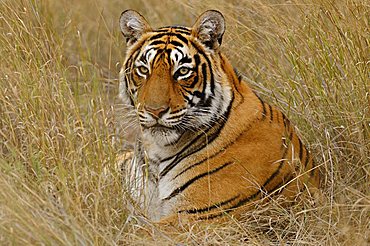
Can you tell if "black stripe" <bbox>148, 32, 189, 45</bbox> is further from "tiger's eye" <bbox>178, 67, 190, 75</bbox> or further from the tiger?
"tiger's eye" <bbox>178, 67, 190, 75</bbox>

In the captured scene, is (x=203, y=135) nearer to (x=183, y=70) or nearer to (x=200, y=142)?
(x=200, y=142)

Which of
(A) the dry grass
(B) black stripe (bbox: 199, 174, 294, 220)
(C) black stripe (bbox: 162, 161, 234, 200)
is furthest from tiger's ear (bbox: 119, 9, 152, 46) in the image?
(B) black stripe (bbox: 199, 174, 294, 220)

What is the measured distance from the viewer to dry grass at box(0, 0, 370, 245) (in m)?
3.90

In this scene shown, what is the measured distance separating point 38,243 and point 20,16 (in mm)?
1635

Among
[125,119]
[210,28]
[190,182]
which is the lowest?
[190,182]

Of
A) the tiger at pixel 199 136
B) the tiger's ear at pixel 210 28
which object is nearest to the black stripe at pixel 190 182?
the tiger at pixel 199 136

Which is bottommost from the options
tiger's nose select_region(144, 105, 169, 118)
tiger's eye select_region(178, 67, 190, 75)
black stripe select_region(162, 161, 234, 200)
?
black stripe select_region(162, 161, 234, 200)

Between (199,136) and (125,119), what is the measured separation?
1.31 feet

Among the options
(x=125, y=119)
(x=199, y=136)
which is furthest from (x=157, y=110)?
(x=125, y=119)

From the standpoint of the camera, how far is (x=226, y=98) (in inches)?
177

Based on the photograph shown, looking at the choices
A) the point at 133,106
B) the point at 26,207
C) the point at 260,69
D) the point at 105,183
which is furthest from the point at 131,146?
the point at 26,207

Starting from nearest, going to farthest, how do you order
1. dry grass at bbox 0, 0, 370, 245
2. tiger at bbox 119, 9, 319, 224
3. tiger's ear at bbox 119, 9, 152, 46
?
dry grass at bbox 0, 0, 370, 245, tiger at bbox 119, 9, 319, 224, tiger's ear at bbox 119, 9, 152, 46

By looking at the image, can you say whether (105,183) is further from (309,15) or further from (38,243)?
(309,15)

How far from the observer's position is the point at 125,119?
4684mm
